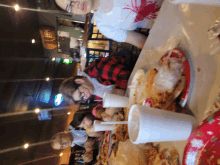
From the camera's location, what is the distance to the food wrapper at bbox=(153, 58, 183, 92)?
0.48 meters

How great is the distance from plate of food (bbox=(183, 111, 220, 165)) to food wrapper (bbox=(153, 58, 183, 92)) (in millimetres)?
201

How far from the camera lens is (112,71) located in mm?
1124

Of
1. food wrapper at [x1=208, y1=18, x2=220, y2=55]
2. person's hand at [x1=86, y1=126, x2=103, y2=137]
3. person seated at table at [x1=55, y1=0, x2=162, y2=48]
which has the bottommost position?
person's hand at [x1=86, y1=126, x2=103, y2=137]

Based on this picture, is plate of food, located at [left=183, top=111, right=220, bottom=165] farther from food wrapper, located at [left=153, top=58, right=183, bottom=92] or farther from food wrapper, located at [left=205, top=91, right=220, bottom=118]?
food wrapper, located at [left=153, top=58, right=183, bottom=92]

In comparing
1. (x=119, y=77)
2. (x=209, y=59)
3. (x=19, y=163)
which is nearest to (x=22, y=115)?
(x=19, y=163)

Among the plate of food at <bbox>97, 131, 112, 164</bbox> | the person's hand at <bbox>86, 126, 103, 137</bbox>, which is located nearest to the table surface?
the plate of food at <bbox>97, 131, 112, 164</bbox>

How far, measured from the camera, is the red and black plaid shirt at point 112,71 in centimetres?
111

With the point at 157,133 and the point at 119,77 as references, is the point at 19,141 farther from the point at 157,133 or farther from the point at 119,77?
the point at 157,133

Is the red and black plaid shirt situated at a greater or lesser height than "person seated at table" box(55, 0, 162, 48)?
lesser

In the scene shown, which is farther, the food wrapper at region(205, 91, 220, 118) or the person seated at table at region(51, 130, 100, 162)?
the person seated at table at region(51, 130, 100, 162)

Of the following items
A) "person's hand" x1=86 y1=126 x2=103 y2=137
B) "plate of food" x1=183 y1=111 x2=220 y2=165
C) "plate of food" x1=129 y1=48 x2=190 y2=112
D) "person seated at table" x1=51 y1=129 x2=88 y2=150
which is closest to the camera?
"plate of food" x1=183 y1=111 x2=220 y2=165

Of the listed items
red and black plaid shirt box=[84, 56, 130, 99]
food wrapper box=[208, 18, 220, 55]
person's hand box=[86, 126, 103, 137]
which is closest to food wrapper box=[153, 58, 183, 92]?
food wrapper box=[208, 18, 220, 55]

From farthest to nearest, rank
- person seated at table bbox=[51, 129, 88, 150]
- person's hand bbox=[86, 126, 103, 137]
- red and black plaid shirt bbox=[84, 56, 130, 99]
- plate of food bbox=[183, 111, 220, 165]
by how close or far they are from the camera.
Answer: person seated at table bbox=[51, 129, 88, 150] < person's hand bbox=[86, 126, 103, 137] < red and black plaid shirt bbox=[84, 56, 130, 99] < plate of food bbox=[183, 111, 220, 165]

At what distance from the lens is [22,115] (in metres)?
2.66
